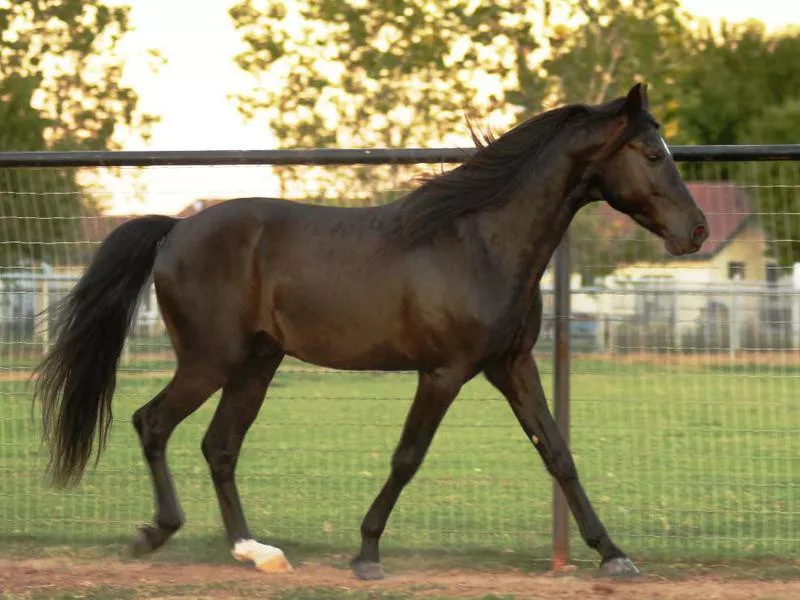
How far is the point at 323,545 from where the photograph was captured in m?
6.97

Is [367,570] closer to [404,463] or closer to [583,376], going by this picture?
[404,463]

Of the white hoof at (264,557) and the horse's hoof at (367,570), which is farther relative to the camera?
the white hoof at (264,557)

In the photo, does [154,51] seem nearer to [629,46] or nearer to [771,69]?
[629,46]

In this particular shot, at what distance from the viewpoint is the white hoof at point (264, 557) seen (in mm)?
6285

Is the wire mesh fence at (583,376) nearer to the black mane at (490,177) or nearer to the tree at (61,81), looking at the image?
the black mane at (490,177)

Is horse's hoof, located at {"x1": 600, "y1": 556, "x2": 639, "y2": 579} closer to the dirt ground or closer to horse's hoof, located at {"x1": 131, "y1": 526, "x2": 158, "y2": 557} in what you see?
the dirt ground

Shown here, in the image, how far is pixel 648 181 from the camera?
19.3ft

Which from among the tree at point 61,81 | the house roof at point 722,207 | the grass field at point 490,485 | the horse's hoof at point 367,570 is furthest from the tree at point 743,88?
the horse's hoof at point 367,570

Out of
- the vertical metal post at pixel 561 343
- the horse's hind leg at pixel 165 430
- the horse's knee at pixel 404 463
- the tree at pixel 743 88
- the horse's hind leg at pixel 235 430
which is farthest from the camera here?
the tree at pixel 743 88

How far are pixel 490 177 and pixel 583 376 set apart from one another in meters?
1.25

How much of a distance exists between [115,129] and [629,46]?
11210 millimetres

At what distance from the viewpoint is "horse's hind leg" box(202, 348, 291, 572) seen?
21.4 ft

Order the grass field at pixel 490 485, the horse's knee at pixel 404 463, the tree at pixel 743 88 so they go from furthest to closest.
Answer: the tree at pixel 743 88 < the grass field at pixel 490 485 < the horse's knee at pixel 404 463

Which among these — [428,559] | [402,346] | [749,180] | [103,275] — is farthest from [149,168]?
[749,180]
